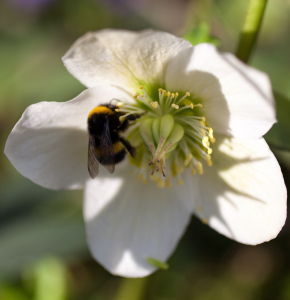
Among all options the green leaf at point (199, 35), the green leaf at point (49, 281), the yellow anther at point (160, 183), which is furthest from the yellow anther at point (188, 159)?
the green leaf at point (49, 281)

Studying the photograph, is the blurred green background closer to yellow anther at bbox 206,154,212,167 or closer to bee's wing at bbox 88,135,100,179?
yellow anther at bbox 206,154,212,167

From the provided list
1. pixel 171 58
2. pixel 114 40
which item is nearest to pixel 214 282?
pixel 171 58

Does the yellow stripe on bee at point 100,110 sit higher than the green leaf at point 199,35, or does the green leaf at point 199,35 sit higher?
the green leaf at point 199,35

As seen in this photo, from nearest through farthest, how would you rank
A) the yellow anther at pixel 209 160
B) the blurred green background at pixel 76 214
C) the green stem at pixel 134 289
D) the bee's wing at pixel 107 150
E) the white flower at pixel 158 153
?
the white flower at pixel 158 153
the bee's wing at pixel 107 150
the yellow anther at pixel 209 160
the green stem at pixel 134 289
the blurred green background at pixel 76 214

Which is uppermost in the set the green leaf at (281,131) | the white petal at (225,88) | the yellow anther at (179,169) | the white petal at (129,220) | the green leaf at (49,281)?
the white petal at (225,88)

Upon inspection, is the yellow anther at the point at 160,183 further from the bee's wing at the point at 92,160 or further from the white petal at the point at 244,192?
the bee's wing at the point at 92,160

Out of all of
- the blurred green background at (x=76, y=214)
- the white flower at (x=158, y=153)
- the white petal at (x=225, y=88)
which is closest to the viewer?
the white petal at (x=225, y=88)

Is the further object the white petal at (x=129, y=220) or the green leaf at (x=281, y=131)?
the white petal at (x=129, y=220)

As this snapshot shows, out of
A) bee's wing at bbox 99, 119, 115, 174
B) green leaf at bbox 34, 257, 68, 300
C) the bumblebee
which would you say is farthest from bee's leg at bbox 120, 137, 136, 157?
green leaf at bbox 34, 257, 68, 300
